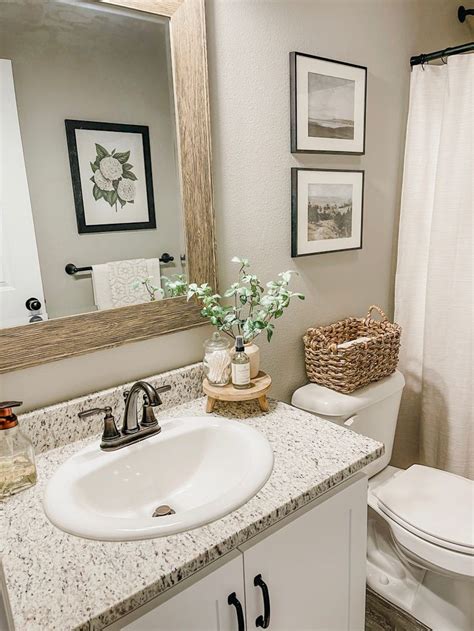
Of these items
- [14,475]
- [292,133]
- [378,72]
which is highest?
[378,72]

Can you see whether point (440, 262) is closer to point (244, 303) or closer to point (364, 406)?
point (364, 406)

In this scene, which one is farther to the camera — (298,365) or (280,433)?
(298,365)

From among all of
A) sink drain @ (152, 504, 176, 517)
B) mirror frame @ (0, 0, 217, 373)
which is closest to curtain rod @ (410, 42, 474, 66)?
mirror frame @ (0, 0, 217, 373)

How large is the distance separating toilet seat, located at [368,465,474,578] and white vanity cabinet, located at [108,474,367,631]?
0.87ft

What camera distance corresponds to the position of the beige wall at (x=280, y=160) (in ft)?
4.19

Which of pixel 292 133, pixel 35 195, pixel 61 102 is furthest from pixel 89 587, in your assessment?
pixel 292 133

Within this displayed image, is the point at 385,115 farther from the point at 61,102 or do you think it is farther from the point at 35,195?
the point at 35,195

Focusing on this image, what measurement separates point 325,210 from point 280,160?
258mm

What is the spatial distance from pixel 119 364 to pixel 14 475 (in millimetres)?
382

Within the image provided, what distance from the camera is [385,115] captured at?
176cm

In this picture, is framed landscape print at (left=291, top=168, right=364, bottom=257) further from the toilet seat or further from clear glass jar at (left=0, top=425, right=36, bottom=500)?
clear glass jar at (left=0, top=425, right=36, bottom=500)

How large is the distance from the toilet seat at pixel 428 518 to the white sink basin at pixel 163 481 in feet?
1.95

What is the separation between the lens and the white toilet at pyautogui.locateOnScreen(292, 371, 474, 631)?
1.30 meters

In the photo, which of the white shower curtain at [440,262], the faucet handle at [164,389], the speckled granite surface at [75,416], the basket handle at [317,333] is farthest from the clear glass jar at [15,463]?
the white shower curtain at [440,262]
